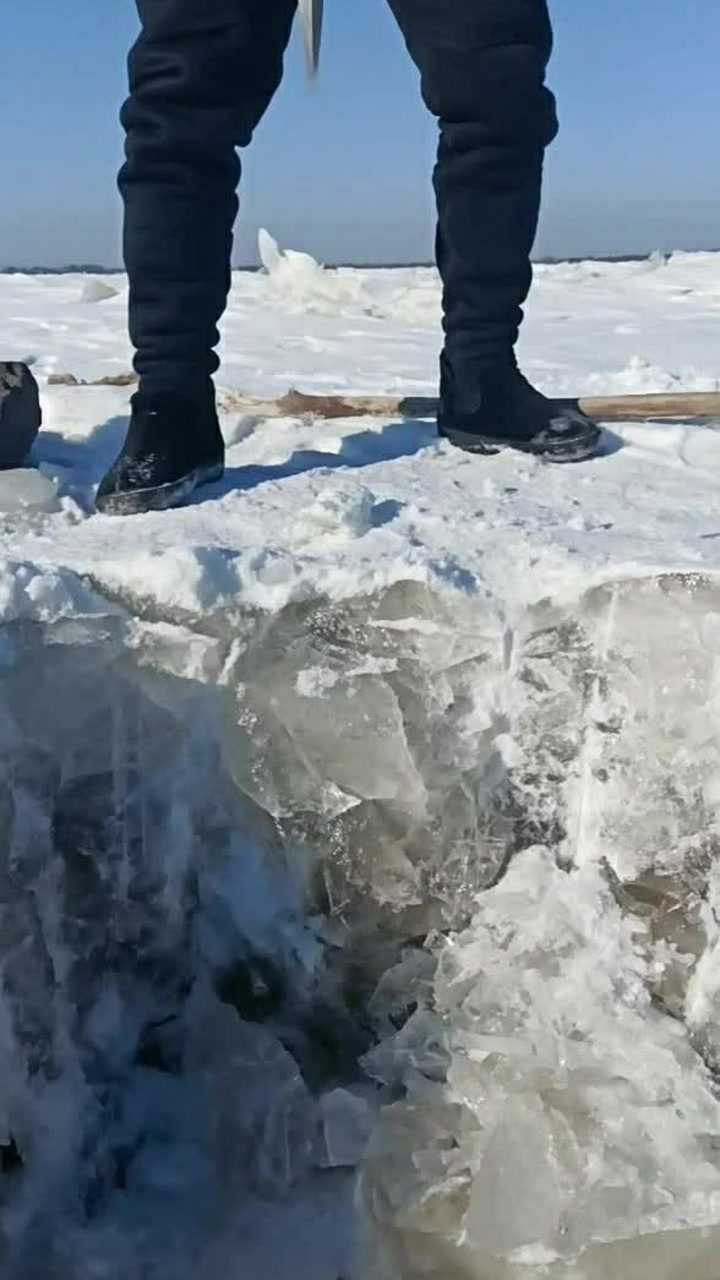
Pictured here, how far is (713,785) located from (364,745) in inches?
16.9

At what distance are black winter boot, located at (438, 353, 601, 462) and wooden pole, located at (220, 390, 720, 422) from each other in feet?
0.58

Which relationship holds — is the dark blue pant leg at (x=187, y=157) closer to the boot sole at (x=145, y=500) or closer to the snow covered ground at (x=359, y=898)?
the boot sole at (x=145, y=500)

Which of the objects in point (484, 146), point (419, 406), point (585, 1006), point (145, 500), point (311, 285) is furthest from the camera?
point (311, 285)

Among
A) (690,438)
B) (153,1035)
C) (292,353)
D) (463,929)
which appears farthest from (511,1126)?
(292,353)

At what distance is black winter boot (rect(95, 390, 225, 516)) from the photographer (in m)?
1.70

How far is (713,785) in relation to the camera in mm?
1479

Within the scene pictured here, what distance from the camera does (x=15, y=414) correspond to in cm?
Result: 188

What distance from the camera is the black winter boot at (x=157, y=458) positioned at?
1.70m

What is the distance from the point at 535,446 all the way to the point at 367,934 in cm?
84

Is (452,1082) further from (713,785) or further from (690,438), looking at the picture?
(690,438)

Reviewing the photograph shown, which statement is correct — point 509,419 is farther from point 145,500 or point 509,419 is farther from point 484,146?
point 145,500

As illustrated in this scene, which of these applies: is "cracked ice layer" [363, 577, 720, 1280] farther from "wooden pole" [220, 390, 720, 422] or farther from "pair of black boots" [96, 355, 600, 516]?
"wooden pole" [220, 390, 720, 422]

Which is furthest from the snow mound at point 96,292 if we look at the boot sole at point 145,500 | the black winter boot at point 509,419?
the boot sole at point 145,500

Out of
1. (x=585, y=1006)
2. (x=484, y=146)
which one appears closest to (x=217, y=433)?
(x=484, y=146)
